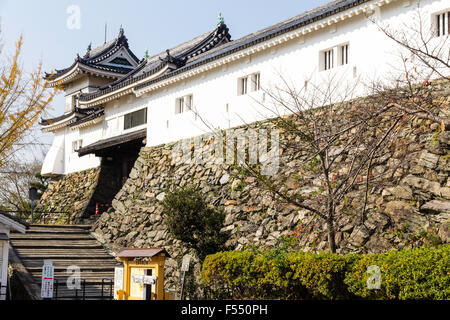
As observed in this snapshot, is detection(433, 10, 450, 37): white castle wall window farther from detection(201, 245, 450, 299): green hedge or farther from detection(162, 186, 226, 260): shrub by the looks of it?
detection(162, 186, 226, 260): shrub

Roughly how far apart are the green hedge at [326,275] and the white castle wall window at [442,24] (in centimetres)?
678

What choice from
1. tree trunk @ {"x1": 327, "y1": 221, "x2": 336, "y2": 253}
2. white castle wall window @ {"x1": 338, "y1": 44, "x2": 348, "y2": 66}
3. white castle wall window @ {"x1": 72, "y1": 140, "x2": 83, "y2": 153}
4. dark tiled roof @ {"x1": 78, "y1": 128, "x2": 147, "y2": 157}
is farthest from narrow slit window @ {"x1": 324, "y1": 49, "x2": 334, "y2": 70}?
white castle wall window @ {"x1": 72, "y1": 140, "x2": 83, "y2": 153}

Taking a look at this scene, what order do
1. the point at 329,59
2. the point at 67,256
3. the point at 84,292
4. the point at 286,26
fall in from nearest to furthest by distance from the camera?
1. the point at 84,292
2. the point at 329,59
3. the point at 286,26
4. the point at 67,256

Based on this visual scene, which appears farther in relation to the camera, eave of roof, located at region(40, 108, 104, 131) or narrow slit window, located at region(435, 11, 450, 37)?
eave of roof, located at region(40, 108, 104, 131)

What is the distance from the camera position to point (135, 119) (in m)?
27.7

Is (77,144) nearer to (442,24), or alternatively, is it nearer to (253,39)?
(253,39)

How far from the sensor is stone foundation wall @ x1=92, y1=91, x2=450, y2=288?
12.7 meters

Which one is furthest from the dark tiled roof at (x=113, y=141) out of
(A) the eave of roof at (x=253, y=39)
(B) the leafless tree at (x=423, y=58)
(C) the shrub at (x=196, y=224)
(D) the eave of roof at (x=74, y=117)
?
(B) the leafless tree at (x=423, y=58)

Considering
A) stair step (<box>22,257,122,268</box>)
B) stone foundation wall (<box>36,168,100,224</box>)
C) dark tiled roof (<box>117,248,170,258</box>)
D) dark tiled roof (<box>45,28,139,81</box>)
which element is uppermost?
dark tiled roof (<box>45,28,139,81</box>)

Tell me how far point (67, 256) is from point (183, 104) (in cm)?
784

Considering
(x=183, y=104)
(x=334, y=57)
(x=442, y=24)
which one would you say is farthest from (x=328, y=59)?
(x=183, y=104)

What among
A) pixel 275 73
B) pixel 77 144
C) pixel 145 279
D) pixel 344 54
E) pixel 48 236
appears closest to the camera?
pixel 145 279

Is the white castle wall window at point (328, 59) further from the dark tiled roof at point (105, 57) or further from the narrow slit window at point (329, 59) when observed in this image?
the dark tiled roof at point (105, 57)

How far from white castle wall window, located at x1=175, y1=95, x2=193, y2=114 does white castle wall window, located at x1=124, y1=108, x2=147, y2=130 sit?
3831mm
